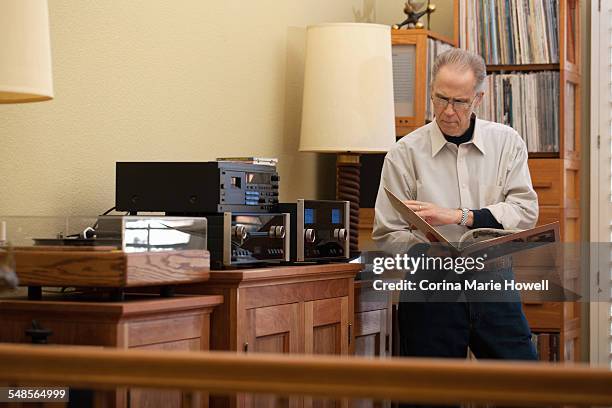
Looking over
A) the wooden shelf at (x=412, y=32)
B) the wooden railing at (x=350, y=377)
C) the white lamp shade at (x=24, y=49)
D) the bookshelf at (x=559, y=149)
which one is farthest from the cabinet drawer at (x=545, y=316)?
the wooden railing at (x=350, y=377)

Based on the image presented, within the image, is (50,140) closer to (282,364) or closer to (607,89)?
(282,364)

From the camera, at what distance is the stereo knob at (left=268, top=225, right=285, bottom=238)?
9.90 ft

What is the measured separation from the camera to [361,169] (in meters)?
4.66

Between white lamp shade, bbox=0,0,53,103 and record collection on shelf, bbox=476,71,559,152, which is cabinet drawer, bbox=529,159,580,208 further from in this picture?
white lamp shade, bbox=0,0,53,103

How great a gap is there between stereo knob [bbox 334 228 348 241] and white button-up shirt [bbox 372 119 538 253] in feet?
1.05

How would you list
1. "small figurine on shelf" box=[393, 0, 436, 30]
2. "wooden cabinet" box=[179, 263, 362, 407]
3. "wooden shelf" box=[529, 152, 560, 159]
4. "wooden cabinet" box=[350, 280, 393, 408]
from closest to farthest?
"wooden cabinet" box=[179, 263, 362, 407]
"wooden cabinet" box=[350, 280, 393, 408]
"wooden shelf" box=[529, 152, 560, 159]
"small figurine on shelf" box=[393, 0, 436, 30]

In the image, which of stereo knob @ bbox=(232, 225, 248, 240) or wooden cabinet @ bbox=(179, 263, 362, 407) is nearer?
wooden cabinet @ bbox=(179, 263, 362, 407)

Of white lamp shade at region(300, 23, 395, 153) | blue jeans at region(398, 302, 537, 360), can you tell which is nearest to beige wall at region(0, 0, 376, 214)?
white lamp shade at region(300, 23, 395, 153)

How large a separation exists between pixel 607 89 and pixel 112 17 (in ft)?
8.34

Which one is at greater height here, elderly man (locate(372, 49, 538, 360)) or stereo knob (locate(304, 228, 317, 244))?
elderly man (locate(372, 49, 538, 360))

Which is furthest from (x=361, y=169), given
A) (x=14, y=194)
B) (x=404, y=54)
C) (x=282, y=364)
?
(x=282, y=364)

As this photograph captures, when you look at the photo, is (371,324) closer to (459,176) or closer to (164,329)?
(459,176)

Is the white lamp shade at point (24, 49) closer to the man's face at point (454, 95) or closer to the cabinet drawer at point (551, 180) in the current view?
the man's face at point (454, 95)

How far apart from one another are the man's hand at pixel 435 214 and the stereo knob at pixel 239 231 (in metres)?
0.50
